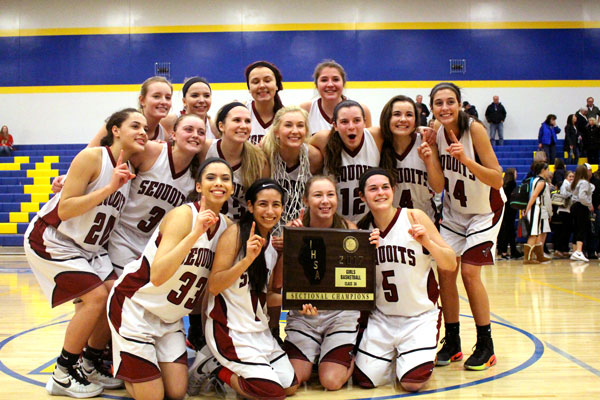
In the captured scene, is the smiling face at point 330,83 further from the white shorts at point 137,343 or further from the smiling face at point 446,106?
the white shorts at point 137,343

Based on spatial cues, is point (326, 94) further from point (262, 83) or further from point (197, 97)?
point (197, 97)

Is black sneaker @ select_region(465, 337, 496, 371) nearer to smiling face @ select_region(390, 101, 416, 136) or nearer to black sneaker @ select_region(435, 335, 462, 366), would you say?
black sneaker @ select_region(435, 335, 462, 366)

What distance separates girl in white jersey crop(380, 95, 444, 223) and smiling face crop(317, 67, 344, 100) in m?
0.65

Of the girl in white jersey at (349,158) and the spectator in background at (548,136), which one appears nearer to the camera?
the girl in white jersey at (349,158)

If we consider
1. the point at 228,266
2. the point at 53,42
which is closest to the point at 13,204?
the point at 53,42

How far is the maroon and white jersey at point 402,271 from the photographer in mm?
3598

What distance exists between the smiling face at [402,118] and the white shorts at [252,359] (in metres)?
1.76

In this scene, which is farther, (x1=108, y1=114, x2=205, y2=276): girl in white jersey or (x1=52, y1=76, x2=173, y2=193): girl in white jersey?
(x1=52, y1=76, x2=173, y2=193): girl in white jersey

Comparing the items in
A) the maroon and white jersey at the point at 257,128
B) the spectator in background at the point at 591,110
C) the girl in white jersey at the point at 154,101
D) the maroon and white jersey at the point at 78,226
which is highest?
the spectator in background at the point at 591,110

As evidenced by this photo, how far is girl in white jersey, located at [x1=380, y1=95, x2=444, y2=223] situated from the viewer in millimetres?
4008

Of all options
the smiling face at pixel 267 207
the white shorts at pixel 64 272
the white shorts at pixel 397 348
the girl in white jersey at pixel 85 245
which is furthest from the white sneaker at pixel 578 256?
the white shorts at pixel 64 272

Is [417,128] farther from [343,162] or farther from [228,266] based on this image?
[228,266]

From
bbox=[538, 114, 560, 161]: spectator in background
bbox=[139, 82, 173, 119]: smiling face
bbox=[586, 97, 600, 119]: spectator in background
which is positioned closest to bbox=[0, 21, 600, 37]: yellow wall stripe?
bbox=[586, 97, 600, 119]: spectator in background

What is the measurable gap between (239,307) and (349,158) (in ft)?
4.76
